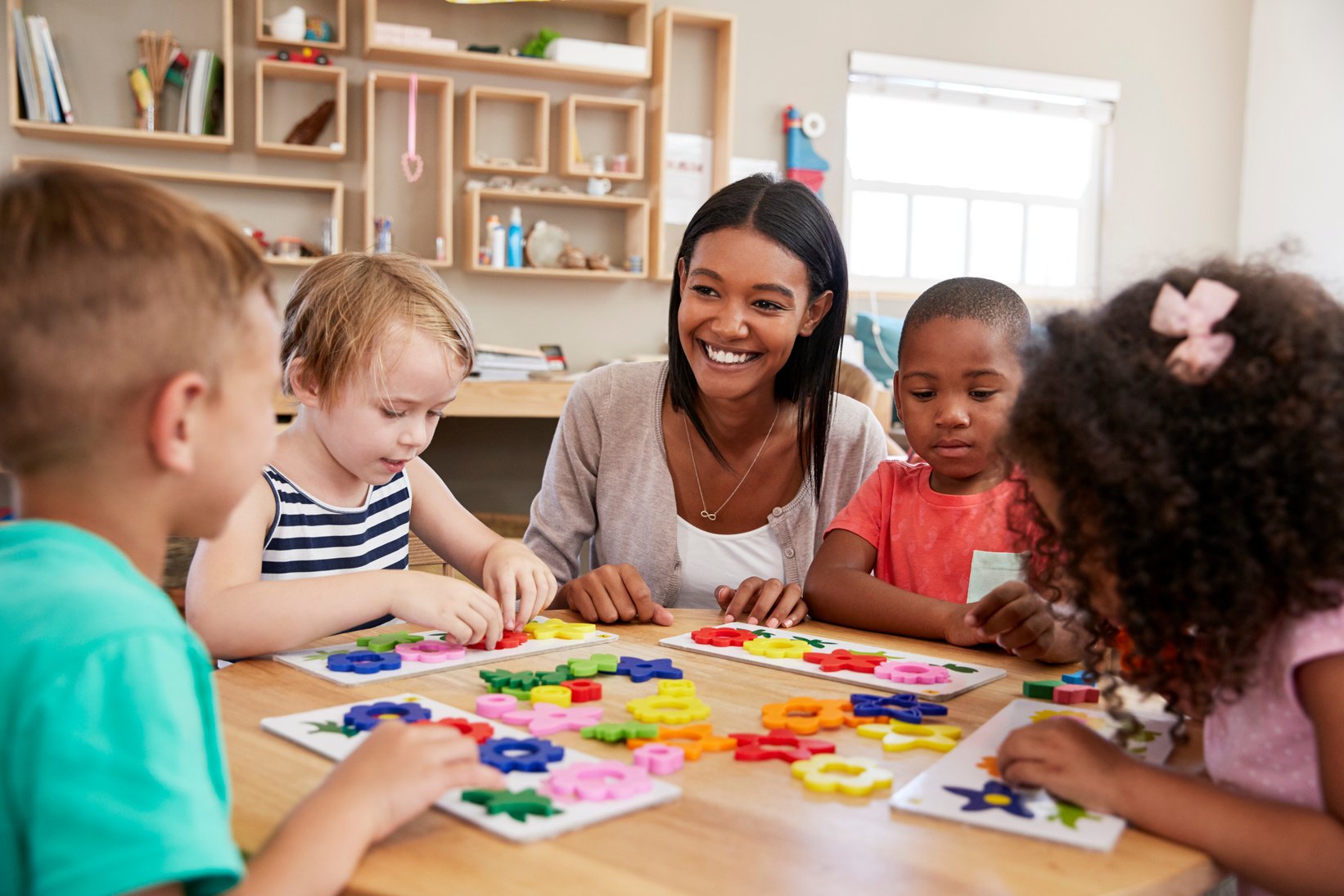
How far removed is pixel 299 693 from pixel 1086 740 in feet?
2.21

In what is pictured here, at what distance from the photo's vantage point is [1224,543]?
757 mm

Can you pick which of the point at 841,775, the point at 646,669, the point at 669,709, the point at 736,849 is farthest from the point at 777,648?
the point at 736,849

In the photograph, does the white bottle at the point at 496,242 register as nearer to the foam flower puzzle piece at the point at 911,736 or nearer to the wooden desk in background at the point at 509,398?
the wooden desk in background at the point at 509,398

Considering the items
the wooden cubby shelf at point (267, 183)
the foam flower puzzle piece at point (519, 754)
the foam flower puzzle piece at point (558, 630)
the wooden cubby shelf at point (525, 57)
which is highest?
the wooden cubby shelf at point (525, 57)

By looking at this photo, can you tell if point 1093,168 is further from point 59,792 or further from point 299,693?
point 59,792

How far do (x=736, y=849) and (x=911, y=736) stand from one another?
0.29m

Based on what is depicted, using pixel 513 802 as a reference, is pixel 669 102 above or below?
above

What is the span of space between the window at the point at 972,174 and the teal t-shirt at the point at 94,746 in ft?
15.0

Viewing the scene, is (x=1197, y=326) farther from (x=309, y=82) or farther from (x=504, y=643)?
(x=309, y=82)

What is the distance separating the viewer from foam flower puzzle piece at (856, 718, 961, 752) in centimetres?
90

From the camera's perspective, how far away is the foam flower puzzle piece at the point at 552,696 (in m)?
1.00

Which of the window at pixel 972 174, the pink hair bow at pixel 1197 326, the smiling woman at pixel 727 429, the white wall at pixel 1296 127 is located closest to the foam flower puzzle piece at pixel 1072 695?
the pink hair bow at pixel 1197 326

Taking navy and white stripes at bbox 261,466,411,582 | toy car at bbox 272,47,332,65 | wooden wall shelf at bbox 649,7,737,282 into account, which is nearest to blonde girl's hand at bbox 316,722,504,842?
navy and white stripes at bbox 261,466,411,582

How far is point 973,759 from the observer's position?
0.86 meters
